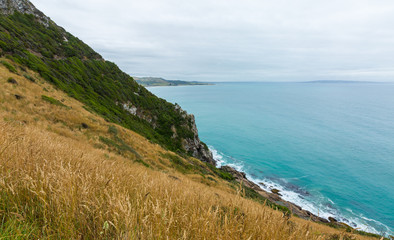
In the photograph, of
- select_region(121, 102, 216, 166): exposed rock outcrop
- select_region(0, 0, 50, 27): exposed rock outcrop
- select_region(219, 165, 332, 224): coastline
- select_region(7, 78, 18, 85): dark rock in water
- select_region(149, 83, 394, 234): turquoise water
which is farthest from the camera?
select_region(121, 102, 216, 166): exposed rock outcrop

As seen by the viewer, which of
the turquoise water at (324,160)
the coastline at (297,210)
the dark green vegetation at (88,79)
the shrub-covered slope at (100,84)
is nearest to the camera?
the coastline at (297,210)

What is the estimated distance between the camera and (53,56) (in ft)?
124

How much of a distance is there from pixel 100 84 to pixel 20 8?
88.6ft

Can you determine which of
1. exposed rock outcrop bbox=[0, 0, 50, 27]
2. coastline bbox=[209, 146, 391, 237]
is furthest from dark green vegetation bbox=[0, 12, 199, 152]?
coastline bbox=[209, 146, 391, 237]

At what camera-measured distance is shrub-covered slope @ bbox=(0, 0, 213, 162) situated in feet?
109

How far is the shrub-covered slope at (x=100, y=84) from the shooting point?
3331 centimetres

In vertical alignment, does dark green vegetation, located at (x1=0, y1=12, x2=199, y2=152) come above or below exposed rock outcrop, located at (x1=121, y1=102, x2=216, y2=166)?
above

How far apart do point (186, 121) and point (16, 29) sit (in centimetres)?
3878

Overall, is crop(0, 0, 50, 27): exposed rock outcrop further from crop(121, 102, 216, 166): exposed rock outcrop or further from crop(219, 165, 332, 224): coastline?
crop(219, 165, 332, 224): coastline

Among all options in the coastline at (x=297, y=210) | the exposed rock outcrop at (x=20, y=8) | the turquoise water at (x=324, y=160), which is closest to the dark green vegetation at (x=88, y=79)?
the exposed rock outcrop at (x=20, y=8)

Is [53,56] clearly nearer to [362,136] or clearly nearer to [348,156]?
[348,156]

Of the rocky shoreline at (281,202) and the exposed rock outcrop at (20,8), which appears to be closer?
the rocky shoreline at (281,202)

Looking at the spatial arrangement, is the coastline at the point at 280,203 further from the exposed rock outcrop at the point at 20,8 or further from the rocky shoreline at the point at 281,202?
the exposed rock outcrop at the point at 20,8

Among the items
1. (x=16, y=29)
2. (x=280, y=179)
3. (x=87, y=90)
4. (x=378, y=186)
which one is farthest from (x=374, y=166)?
(x=16, y=29)
